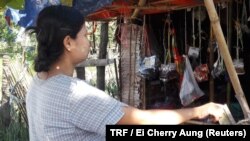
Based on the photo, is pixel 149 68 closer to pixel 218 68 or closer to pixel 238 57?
pixel 218 68

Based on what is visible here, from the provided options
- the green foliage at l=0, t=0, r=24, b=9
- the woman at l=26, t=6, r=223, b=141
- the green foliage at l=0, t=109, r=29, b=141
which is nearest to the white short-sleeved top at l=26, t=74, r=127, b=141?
the woman at l=26, t=6, r=223, b=141

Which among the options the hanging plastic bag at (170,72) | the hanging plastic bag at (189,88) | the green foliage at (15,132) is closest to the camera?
the hanging plastic bag at (189,88)

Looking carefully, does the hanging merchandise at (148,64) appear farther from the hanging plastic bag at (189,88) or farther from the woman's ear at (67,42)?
the woman's ear at (67,42)

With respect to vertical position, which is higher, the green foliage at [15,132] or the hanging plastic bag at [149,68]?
the hanging plastic bag at [149,68]

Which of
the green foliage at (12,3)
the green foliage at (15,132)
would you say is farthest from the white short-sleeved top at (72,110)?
the green foliage at (15,132)

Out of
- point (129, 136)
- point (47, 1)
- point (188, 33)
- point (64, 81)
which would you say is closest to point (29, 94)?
point (64, 81)

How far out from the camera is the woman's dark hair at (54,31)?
1.56 metres

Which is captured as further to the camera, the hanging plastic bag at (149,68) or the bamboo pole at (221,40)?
the hanging plastic bag at (149,68)

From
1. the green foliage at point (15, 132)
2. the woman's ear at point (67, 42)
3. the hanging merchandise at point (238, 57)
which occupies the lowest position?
the green foliage at point (15, 132)

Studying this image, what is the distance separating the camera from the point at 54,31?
5.12 feet

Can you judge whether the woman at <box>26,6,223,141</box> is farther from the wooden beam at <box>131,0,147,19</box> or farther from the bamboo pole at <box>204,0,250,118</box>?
the wooden beam at <box>131,0,147,19</box>

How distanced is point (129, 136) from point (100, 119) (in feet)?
0.60

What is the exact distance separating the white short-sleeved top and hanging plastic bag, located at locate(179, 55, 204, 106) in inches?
99.8

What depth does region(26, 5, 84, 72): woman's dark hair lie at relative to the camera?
1.56 meters
